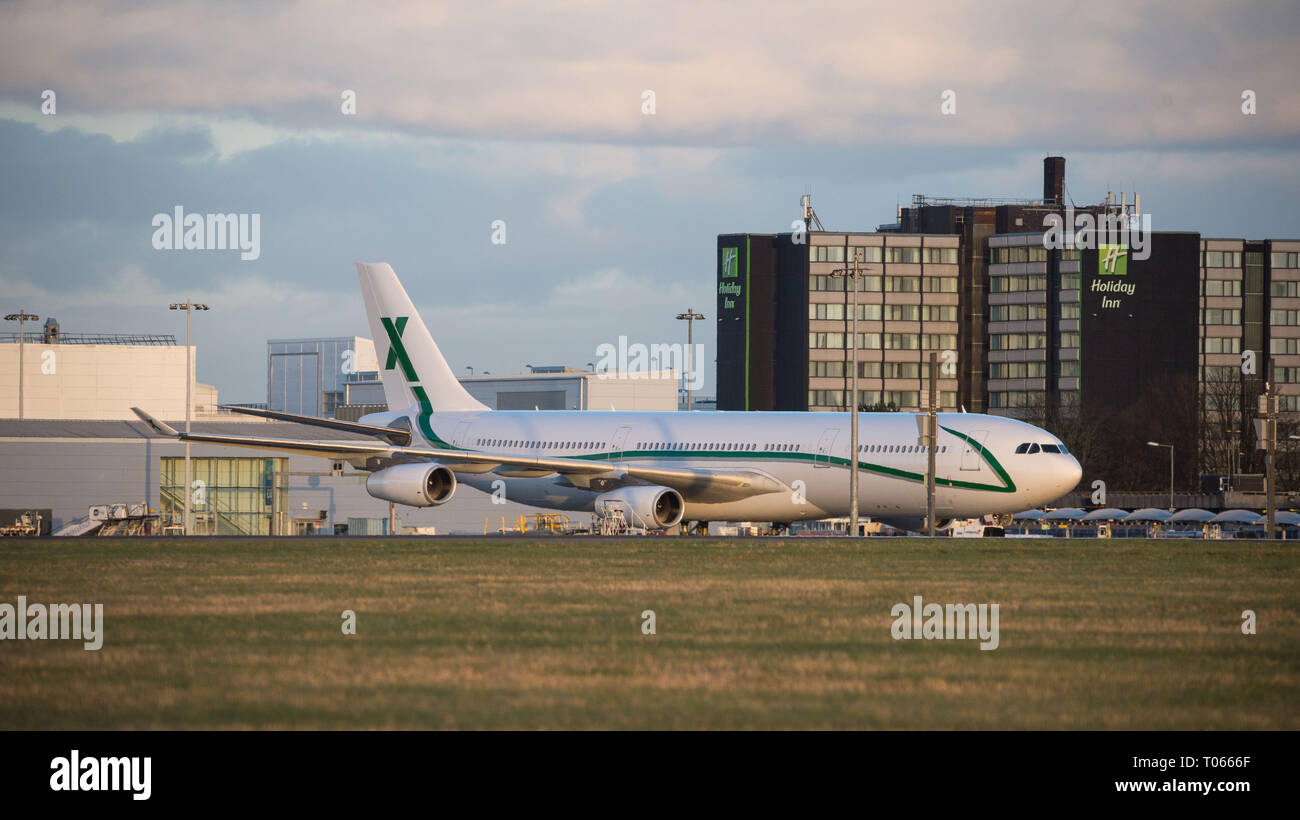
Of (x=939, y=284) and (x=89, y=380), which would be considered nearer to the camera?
(x=89, y=380)

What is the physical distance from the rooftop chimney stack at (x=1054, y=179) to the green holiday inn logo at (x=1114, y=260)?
14.6 meters

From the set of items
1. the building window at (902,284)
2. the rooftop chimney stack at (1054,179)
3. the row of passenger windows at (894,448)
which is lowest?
the row of passenger windows at (894,448)

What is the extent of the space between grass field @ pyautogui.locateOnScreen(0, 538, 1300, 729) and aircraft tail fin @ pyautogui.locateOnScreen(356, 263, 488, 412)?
25.1 m

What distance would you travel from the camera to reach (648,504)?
1734 inches

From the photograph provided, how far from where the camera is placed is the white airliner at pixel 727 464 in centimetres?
4331

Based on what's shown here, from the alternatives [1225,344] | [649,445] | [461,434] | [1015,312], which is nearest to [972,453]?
[649,445]

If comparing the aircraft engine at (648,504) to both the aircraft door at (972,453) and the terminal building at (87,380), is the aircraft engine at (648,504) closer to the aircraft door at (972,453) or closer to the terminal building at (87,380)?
the aircraft door at (972,453)

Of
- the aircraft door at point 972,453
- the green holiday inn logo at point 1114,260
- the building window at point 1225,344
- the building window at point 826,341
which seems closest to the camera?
the aircraft door at point 972,453

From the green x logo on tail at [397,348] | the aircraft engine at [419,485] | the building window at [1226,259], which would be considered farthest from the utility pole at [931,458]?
the building window at [1226,259]

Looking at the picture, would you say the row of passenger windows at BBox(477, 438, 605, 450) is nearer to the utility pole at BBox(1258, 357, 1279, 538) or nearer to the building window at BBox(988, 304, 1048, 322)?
the utility pole at BBox(1258, 357, 1279, 538)

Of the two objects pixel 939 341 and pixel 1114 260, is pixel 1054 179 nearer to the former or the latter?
pixel 1114 260

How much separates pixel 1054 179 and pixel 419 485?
116 meters
